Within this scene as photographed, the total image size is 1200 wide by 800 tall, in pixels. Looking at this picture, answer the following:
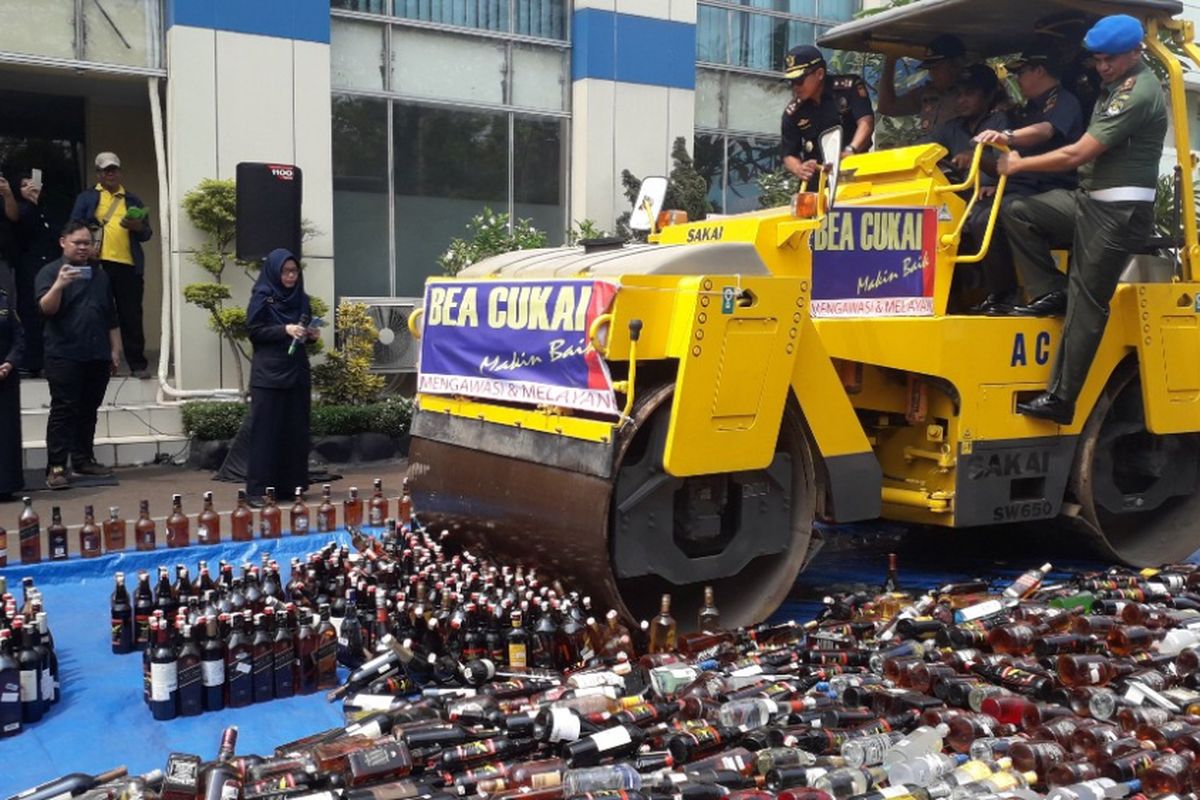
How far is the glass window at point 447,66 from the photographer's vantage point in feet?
49.3

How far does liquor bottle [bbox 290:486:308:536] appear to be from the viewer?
26.8 ft

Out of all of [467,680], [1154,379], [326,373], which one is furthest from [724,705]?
[326,373]

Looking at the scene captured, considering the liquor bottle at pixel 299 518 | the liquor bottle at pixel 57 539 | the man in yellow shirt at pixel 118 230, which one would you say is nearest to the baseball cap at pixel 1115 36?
the liquor bottle at pixel 299 518

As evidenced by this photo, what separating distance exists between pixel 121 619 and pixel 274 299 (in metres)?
3.84

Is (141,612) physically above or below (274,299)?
below

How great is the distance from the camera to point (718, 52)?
59.2 ft

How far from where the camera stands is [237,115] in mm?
13281

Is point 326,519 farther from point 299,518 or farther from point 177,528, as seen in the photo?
point 177,528

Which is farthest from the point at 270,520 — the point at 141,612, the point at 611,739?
the point at 611,739

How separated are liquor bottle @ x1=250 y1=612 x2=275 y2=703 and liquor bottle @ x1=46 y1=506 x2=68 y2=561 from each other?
2.82 metres

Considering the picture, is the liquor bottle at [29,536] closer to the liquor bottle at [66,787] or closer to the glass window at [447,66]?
the liquor bottle at [66,787]

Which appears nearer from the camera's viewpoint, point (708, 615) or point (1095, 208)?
point (708, 615)

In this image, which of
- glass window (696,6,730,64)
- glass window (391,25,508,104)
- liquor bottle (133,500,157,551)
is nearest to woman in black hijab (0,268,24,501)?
liquor bottle (133,500,157,551)

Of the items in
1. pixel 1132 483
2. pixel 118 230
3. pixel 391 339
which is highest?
pixel 118 230
